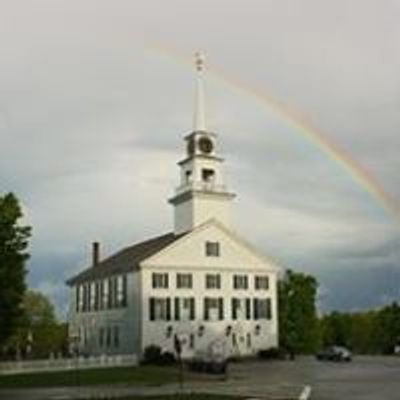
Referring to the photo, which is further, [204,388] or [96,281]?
[96,281]

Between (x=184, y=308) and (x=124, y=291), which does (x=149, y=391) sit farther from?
(x=124, y=291)

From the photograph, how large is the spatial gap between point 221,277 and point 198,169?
9982mm

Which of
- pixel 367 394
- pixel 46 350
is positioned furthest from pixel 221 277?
pixel 367 394

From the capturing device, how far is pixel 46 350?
317 ft

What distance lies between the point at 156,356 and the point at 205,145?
859 inches

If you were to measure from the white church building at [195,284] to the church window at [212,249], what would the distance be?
0.28 ft

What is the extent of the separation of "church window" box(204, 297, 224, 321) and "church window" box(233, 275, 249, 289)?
214 centimetres

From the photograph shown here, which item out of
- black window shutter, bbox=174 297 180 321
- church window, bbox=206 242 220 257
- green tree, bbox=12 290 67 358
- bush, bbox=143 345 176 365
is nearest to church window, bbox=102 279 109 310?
green tree, bbox=12 290 67 358

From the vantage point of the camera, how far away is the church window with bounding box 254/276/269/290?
8000 centimetres

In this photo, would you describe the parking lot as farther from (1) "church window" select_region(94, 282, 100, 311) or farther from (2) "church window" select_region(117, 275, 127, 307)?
(1) "church window" select_region(94, 282, 100, 311)

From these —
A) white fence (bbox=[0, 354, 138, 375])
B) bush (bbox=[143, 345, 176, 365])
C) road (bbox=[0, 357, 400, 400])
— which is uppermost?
bush (bbox=[143, 345, 176, 365])

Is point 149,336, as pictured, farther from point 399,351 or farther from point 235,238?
point 399,351

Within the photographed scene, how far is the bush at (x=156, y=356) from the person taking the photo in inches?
2739

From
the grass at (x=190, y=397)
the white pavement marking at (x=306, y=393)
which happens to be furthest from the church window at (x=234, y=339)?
the grass at (x=190, y=397)
